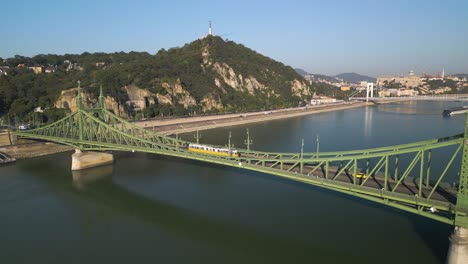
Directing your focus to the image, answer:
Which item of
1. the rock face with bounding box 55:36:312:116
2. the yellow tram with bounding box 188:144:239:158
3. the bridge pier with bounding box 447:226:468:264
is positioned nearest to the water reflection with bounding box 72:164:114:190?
the yellow tram with bounding box 188:144:239:158

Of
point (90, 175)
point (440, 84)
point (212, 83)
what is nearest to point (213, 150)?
point (90, 175)

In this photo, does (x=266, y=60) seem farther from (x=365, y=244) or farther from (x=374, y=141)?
(x=365, y=244)

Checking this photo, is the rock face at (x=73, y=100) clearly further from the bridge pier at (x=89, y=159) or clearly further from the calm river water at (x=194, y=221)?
the calm river water at (x=194, y=221)

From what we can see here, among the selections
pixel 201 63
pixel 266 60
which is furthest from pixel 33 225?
pixel 266 60

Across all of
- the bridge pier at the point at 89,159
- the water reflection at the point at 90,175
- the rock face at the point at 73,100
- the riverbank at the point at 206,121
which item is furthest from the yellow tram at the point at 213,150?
the rock face at the point at 73,100

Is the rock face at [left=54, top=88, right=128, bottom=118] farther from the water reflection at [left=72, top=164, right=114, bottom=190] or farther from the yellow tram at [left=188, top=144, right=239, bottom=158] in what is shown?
the yellow tram at [left=188, top=144, right=239, bottom=158]

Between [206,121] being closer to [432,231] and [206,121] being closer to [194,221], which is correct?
[194,221]
